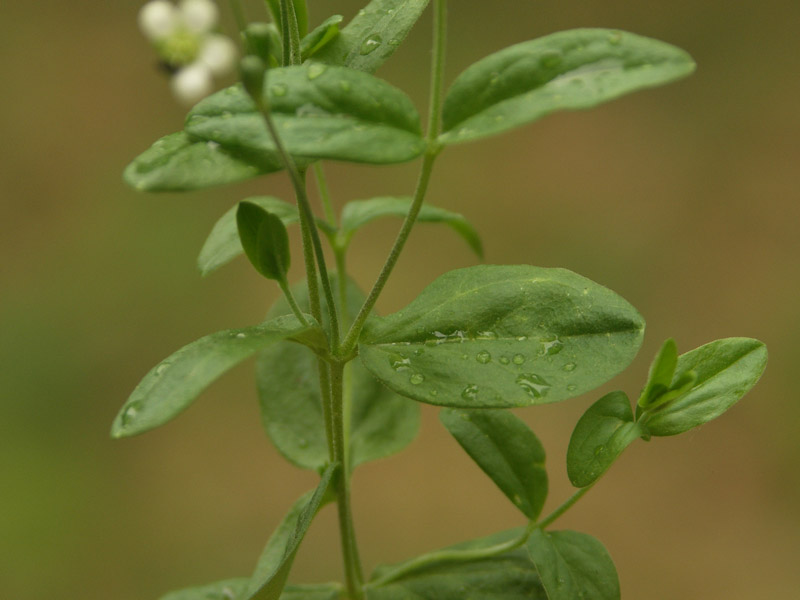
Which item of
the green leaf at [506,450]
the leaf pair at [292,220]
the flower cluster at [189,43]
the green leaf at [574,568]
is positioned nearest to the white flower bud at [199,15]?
the flower cluster at [189,43]

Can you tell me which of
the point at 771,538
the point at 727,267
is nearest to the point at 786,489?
the point at 771,538

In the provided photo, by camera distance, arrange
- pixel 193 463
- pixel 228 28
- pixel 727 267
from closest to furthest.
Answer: pixel 193 463 < pixel 727 267 < pixel 228 28

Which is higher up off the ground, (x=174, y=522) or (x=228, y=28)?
(x=228, y=28)

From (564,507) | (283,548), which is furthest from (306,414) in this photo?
(564,507)

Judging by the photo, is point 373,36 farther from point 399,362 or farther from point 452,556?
point 452,556

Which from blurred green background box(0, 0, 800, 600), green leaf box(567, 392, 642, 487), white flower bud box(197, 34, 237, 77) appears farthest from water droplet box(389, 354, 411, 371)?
blurred green background box(0, 0, 800, 600)

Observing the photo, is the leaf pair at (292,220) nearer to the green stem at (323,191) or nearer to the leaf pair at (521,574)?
the green stem at (323,191)

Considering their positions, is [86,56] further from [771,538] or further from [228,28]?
[771,538]
